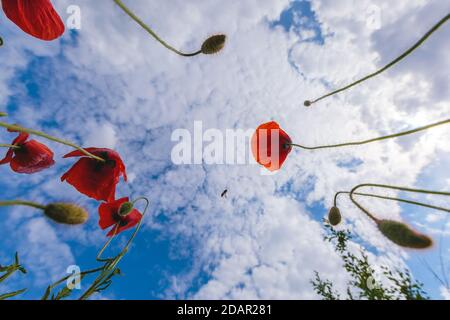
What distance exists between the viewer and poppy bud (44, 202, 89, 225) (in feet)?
2.90

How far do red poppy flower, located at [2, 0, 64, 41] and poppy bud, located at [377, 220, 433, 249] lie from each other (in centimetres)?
215

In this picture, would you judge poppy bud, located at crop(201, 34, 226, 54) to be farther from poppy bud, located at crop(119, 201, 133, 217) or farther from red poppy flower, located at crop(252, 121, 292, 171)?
poppy bud, located at crop(119, 201, 133, 217)

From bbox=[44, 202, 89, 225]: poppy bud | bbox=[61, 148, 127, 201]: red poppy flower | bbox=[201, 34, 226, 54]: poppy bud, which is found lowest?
bbox=[44, 202, 89, 225]: poppy bud

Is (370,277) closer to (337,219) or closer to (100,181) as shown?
(337,219)

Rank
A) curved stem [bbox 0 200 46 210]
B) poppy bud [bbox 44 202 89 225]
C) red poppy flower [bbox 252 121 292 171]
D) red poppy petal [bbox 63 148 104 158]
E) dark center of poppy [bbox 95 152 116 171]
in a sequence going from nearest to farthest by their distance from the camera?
curved stem [bbox 0 200 46 210], poppy bud [bbox 44 202 89 225], red poppy petal [bbox 63 148 104 158], dark center of poppy [bbox 95 152 116 171], red poppy flower [bbox 252 121 292 171]

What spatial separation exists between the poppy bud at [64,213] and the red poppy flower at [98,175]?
68 cm

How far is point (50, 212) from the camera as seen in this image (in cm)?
89

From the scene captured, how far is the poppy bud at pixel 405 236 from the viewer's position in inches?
56.0

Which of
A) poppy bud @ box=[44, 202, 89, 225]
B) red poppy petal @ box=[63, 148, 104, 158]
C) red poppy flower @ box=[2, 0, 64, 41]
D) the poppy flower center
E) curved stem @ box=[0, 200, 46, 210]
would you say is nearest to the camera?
curved stem @ box=[0, 200, 46, 210]

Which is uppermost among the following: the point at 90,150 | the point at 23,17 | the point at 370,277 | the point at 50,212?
the point at 23,17

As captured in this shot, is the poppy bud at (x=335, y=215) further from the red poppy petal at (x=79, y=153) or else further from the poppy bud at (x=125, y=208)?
the red poppy petal at (x=79, y=153)

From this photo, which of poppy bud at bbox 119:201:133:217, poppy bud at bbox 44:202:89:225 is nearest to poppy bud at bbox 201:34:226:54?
poppy bud at bbox 119:201:133:217
